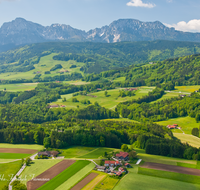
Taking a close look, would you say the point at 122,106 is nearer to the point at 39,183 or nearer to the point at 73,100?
the point at 73,100

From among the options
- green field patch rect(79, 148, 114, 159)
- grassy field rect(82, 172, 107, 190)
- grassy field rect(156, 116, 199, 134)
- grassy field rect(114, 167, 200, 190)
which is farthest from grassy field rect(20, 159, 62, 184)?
grassy field rect(156, 116, 199, 134)

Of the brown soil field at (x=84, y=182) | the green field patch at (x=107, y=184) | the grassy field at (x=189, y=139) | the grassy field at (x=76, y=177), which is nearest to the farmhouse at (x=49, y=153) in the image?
the grassy field at (x=76, y=177)

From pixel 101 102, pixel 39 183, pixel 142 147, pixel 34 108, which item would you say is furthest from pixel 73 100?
pixel 39 183

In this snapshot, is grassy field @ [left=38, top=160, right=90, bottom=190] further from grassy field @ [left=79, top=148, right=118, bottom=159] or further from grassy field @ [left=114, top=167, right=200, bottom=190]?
grassy field @ [left=114, top=167, right=200, bottom=190]

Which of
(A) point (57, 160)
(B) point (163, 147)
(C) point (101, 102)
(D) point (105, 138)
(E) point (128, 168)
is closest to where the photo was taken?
(E) point (128, 168)

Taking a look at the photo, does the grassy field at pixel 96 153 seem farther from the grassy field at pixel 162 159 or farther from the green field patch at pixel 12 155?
the green field patch at pixel 12 155

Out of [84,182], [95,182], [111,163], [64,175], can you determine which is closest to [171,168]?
[111,163]
